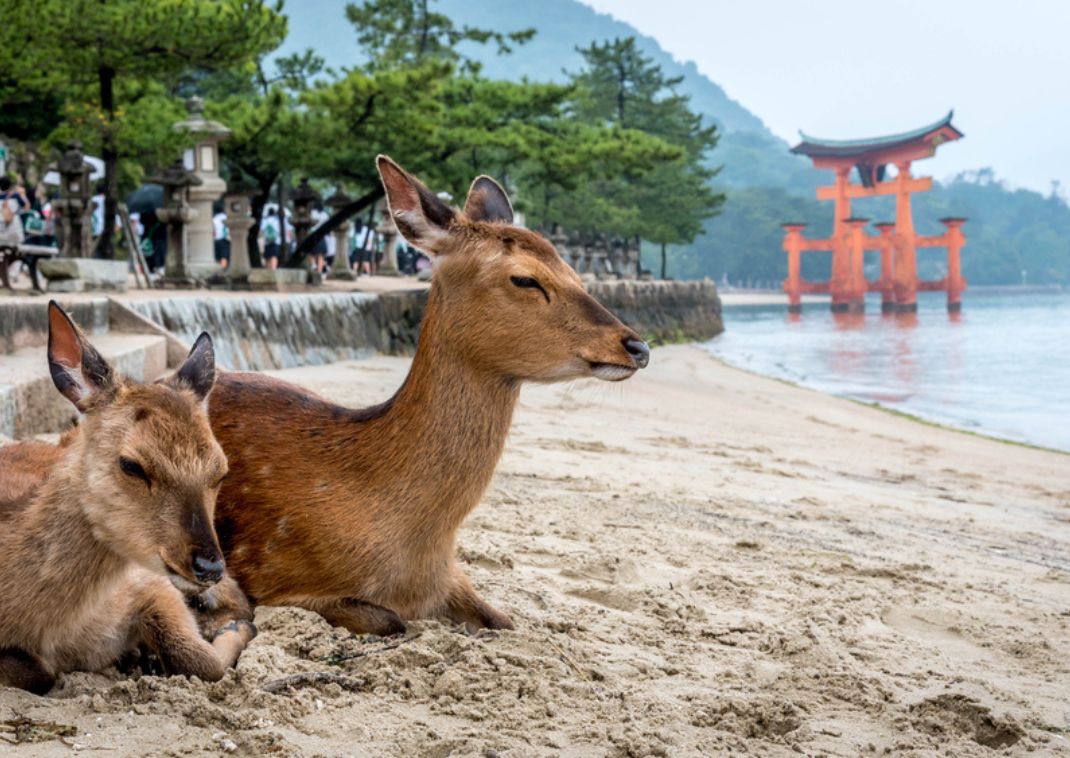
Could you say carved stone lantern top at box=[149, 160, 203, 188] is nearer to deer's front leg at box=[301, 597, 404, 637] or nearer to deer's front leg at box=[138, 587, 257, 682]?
deer's front leg at box=[301, 597, 404, 637]

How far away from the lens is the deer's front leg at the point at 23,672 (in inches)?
103

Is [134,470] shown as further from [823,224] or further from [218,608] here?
[823,224]

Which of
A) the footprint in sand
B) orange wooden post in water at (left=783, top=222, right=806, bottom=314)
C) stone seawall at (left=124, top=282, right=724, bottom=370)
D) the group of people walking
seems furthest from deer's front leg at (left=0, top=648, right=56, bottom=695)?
orange wooden post in water at (left=783, top=222, right=806, bottom=314)

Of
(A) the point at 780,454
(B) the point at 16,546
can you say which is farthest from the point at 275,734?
(A) the point at 780,454

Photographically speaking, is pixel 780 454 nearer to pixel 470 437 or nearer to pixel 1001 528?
pixel 1001 528

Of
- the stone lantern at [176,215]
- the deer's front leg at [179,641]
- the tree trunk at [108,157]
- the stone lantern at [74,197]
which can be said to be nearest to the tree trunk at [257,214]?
the stone lantern at [176,215]

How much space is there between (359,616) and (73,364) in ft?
Result: 3.38

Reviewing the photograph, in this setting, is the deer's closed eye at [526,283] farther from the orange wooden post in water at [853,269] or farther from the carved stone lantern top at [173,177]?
the orange wooden post in water at [853,269]

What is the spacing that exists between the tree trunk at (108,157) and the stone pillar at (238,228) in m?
1.90

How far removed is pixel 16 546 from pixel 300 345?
418 inches

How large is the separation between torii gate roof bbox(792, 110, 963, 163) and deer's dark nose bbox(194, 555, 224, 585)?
193 ft

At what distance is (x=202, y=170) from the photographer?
57.4 ft

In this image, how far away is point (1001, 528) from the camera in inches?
269

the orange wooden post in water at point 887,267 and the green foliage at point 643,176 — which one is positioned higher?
the green foliage at point 643,176
